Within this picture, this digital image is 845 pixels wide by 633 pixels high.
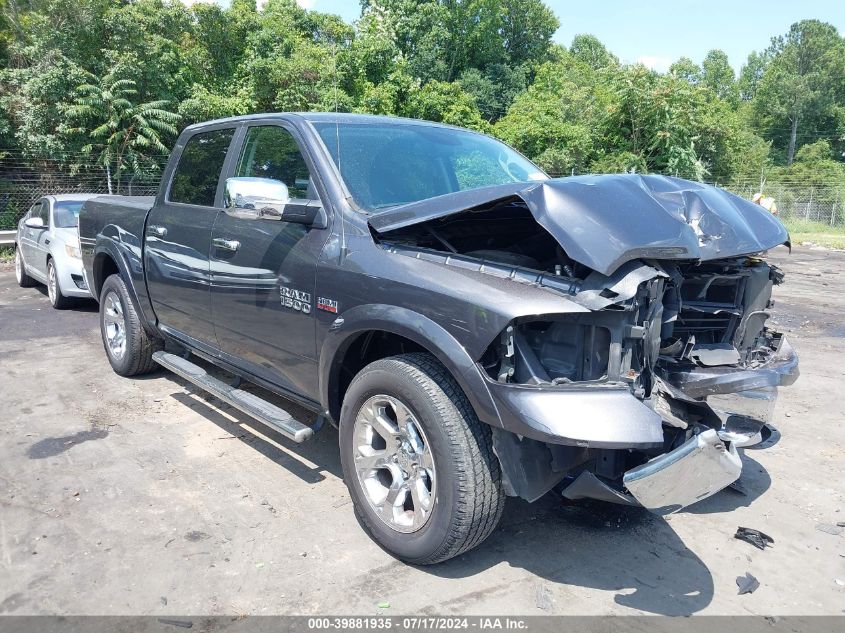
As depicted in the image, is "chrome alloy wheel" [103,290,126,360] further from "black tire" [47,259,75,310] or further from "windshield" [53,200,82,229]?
"windshield" [53,200,82,229]

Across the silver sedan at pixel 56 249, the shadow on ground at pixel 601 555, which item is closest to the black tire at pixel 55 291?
the silver sedan at pixel 56 249

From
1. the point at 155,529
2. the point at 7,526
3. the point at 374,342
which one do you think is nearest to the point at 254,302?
the point at 374,342

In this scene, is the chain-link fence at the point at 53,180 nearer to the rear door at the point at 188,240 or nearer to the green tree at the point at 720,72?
the rear door at the point at 188,240

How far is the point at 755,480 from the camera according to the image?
4098 millimetres

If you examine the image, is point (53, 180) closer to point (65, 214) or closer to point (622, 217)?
point (65, 214)

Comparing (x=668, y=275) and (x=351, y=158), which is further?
(x=351, y=158)

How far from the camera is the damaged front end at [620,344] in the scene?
2537 millimetres

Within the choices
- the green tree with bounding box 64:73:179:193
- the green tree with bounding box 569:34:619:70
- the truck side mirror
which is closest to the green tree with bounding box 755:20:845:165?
the green tree with bounding box 569:34:619:70

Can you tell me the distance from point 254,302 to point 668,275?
231cm

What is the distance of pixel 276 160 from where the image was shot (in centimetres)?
402

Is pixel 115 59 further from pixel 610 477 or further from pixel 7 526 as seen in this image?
pixel 610 477

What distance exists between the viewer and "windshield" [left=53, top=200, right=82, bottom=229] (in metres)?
9.23

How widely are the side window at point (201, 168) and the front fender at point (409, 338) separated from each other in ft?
5.65

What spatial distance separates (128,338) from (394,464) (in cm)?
348
